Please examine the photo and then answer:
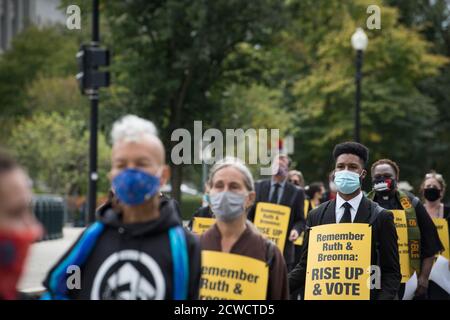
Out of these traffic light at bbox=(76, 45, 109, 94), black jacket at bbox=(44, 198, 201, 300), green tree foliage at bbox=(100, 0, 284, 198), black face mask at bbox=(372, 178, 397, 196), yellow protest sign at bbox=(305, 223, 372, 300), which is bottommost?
yellow protest sign at bbox=(305, 223, 372, 300)

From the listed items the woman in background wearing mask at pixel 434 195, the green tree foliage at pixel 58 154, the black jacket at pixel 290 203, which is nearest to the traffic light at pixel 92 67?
the black jacket at pixel 290 203

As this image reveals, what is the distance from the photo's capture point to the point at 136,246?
193 inches

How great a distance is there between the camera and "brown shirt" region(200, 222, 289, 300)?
5.96 m

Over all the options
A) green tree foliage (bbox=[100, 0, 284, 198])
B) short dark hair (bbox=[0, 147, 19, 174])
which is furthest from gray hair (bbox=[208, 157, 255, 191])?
green tree foliage (bbox=[100, 0, 284, 198])

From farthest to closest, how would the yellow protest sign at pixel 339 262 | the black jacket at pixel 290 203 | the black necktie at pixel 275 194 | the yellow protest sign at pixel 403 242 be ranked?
Result: the black necktie at pixel 275 194, the black jacket at pixel 290 203, the yellow protest sign at pixel 403 242, the yellow protest sign at pixel 339 262

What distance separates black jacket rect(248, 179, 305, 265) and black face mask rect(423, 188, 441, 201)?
163cm

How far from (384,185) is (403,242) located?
0.51 metres

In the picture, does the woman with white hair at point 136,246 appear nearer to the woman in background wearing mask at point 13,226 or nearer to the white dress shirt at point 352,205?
the woman in background wearing mask at point 13,226

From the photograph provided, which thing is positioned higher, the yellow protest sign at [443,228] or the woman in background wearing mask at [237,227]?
the woman in background wearing mask at [237,227]

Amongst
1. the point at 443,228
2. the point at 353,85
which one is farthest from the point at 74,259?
the point at 353,85

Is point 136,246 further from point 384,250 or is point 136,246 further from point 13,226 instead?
point 384,250

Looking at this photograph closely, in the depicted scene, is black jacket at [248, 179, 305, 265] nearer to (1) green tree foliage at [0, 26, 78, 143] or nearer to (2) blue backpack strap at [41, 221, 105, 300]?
(2) blue backpack strap at [41, 221, 105, 300]

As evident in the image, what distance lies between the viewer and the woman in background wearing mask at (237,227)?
5.97 meters
